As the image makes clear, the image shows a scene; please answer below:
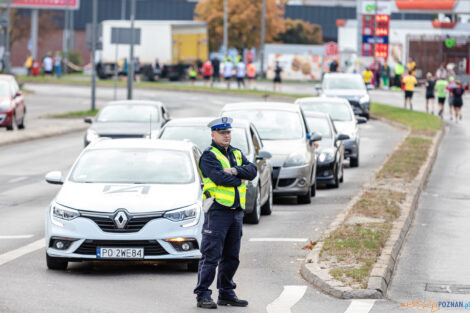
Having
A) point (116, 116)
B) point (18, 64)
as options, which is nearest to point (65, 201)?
point (116, 116)

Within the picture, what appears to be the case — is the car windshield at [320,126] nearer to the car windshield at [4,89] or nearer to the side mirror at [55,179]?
the side mirror at [55,179]

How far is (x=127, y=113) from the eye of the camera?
2797 centimetres

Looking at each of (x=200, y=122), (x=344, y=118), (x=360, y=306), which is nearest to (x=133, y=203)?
(x=360, y=306)

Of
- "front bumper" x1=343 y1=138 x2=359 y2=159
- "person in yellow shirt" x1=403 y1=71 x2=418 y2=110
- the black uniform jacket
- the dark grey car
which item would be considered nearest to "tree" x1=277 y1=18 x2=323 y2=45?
"person in yellow shirt" x1=403 y1=71 x2=418 y2=110

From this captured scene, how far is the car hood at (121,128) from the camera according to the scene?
2631 centimetres

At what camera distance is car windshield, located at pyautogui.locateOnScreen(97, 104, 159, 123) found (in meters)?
27.6

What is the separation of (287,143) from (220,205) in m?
9.92

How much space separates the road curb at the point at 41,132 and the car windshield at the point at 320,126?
437 inches

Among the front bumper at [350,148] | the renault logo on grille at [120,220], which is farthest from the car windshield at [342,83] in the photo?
the renault logo on grille at [120,220]

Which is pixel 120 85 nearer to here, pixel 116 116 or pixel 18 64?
pixel 116 116

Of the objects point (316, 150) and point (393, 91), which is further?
point (393, 91)

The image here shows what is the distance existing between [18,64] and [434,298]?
10137 cm

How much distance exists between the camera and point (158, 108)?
28.7 m

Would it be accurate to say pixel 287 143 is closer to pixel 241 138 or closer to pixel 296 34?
pixel 241 138
